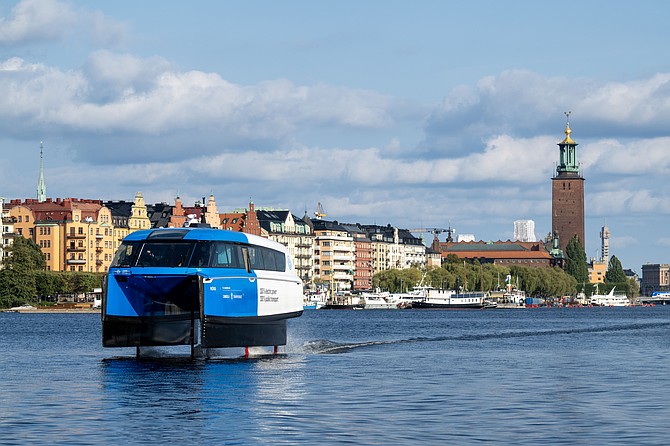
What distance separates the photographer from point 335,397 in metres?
40.3

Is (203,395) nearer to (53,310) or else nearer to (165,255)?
(165,255)

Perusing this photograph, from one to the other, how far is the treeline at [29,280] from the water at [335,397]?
109m

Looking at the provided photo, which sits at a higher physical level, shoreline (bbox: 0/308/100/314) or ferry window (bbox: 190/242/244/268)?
ferry window (bbox: 190/242/244/268)

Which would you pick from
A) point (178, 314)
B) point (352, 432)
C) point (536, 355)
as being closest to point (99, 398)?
point (352, 432)

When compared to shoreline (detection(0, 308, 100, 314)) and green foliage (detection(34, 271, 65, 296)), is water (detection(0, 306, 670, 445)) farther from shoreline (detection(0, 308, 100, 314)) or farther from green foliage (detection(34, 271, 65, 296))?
green foliage (detection(34, 271, 65, 296))

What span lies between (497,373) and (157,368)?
12.4 metres

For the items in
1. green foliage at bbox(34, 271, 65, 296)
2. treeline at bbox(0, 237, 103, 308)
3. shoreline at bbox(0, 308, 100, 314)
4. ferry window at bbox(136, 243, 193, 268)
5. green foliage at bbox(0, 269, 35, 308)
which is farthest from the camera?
green foliage at bbox(34, 271, 65, 296)

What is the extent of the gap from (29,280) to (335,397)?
457ft

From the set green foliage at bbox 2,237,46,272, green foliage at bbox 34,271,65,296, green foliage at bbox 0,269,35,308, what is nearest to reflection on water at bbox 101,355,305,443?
green foliage at bbox 0,269,35,308

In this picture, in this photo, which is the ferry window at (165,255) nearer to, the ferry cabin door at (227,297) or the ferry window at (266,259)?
the ferry cabin door at (227,297)

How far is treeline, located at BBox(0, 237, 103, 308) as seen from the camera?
566 feet

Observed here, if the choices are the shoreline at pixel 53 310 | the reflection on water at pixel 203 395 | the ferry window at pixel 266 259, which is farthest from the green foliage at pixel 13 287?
the reflection on water at pixel 203 395

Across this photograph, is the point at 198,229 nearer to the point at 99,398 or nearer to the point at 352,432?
the point at 99,398

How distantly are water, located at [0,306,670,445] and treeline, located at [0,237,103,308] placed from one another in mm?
108704
